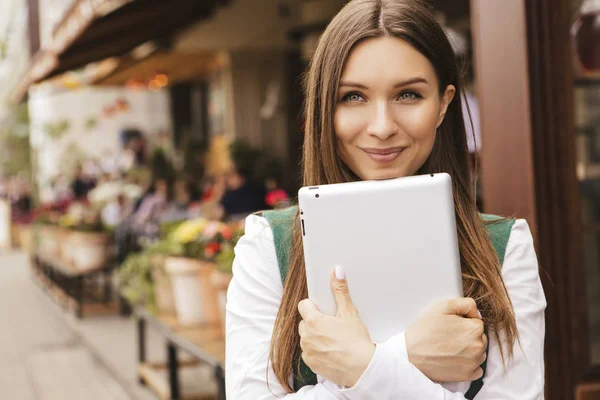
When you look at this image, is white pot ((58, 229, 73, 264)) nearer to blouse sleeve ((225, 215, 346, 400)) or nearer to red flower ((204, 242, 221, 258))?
red flower ((204, 242, 221, 258))

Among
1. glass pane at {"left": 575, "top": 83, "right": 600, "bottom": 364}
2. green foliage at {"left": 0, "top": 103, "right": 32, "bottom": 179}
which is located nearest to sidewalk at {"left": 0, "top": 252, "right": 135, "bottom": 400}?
glass pane at {"left": 575, "top": 83, "right": 600, "bottom": 364}

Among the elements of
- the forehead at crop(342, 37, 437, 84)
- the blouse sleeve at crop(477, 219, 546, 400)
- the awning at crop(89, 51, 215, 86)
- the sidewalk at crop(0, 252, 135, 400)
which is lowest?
the sidewalk at crop(0, 252, 135, 400)

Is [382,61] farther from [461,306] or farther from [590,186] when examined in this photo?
[590,186]

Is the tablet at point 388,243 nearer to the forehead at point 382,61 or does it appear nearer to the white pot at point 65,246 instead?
the forehead at point 382,61

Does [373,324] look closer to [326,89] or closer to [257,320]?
[257,320]

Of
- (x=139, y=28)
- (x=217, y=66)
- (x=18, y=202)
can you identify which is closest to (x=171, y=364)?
(x=139, y=28)

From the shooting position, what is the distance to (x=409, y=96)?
3.89ft

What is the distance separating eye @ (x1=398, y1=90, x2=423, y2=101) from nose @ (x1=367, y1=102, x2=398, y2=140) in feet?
0.11

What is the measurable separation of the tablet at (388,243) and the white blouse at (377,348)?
7 centimetres

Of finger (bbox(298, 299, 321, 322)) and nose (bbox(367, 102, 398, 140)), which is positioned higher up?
nose (bbox(367, 102, 398, 140))

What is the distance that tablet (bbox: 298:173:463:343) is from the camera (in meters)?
1.10

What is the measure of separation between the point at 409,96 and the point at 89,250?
277 inches

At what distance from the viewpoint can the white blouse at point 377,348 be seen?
41.4 inches

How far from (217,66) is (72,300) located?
6.00m
